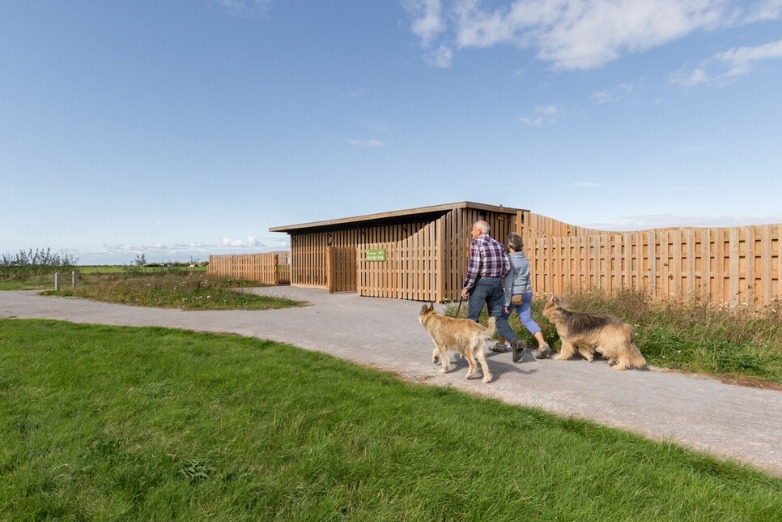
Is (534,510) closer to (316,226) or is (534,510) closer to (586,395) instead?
(586,395)

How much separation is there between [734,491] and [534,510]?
1345 mm

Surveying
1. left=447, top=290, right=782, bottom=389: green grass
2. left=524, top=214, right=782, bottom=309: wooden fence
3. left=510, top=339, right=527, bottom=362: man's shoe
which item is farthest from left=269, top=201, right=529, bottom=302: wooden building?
left=510, top=339, right=527, bottom=362: man's shoe

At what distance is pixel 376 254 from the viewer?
16.5 m

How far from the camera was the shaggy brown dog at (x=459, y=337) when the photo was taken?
5176 mm

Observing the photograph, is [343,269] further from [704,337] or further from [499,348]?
[704,337]

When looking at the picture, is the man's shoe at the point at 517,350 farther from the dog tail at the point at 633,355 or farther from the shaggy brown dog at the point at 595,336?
the dog tail at the point at 633,355

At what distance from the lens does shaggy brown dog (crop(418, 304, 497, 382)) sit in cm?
518

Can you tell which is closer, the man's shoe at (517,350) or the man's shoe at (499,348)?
the man's shoe at (517,350)

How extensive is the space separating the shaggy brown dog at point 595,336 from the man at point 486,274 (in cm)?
68

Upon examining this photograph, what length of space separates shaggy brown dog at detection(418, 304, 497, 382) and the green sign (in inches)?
417

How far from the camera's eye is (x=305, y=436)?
10.4 ft

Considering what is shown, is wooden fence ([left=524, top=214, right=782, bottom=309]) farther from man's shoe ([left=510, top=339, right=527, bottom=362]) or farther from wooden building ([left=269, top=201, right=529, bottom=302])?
man's shoe ([left=510, top=339, right=527, bottom=362])

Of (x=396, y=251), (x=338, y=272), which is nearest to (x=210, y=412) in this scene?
(x=396, y=251)

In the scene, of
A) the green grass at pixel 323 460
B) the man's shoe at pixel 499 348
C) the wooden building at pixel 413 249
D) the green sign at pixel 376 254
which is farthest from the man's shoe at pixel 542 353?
the green sign at pixel 376 254
